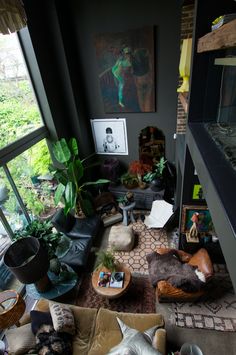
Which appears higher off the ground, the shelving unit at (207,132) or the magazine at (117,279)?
the shelving unit at (207,132)

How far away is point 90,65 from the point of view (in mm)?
4652

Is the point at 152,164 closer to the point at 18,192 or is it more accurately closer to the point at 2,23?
the point at 18,192

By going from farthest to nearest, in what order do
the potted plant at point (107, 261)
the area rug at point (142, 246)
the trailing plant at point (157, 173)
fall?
the trailing plant at point (157, 173), the area rug at point (142, 246), the potted plant at point (107, 261)

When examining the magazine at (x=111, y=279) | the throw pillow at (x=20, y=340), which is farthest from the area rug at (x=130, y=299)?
the throw pillow at (x=20, y=340)

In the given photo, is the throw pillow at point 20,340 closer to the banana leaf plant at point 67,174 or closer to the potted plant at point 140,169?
the banana leaf plant at point 67,174

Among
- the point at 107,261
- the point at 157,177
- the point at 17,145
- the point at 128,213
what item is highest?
the point at 17,145

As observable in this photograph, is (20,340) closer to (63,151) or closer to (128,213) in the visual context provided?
(63,151)

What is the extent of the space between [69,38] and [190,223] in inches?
176

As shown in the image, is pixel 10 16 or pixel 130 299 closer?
pixel 10 16

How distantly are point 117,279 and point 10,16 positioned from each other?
343cm

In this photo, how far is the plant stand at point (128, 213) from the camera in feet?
15.8

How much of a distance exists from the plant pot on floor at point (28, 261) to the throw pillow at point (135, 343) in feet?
4.41

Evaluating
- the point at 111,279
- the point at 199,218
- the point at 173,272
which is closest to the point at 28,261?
the point at 111,279

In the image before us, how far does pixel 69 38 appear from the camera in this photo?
4.34 meters
